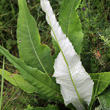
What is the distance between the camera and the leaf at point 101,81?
822 mm

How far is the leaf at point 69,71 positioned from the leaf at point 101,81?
0.07 metres

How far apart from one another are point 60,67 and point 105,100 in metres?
0.29

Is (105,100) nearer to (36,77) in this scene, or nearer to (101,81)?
(101,81)

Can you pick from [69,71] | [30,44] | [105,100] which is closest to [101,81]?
[105,100]

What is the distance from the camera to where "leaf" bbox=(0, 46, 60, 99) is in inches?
29.9

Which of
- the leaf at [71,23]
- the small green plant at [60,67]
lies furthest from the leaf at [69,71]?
the leaf at [71,23]

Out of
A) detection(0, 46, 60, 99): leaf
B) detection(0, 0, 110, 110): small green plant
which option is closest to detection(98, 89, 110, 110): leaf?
detection(0, 0, 110, 110): small green plant

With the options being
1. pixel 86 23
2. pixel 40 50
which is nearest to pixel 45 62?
pixel 40 50

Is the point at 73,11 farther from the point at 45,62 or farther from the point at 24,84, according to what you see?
the point at 24,84

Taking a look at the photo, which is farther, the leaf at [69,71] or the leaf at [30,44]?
the leaf at [30,44]

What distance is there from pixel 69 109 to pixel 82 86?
31cm

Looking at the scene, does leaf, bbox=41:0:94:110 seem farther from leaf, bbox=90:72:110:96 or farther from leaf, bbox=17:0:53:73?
leaf, bbox=17:0:53:73

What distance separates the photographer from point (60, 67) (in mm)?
688

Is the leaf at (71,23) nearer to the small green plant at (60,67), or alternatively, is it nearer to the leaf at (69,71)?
the small green plant at (60,67)
